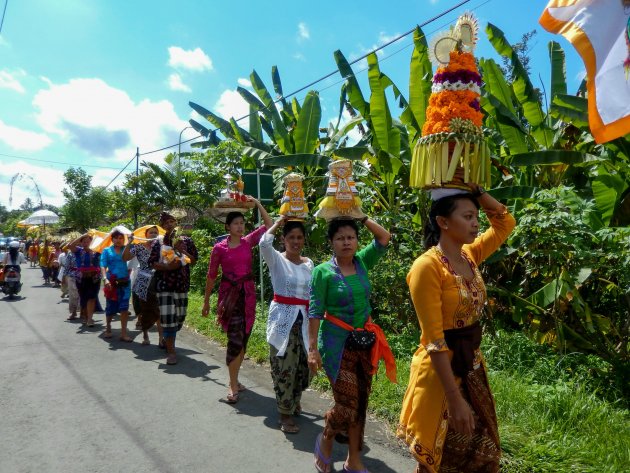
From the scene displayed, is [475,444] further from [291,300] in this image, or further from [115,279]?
[115,279]

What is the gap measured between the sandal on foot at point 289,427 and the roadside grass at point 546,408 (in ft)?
2.37

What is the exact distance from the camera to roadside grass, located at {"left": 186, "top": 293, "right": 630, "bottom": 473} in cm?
309

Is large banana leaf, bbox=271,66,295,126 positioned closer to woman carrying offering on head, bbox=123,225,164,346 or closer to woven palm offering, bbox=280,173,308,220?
woman carrying offering on head, bbox=123,225,164,346

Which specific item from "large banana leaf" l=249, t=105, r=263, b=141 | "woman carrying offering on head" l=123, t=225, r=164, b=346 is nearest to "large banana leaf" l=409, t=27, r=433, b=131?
"woman carrying offering on head" l=123, t=225, r=164, b=346

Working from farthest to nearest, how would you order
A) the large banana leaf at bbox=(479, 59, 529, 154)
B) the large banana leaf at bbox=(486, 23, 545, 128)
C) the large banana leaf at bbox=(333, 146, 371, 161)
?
the large banana leaf at bbox=(333, 146, 371, 161)
the large banana leaf at bbox=(486, 23, 545, 128)
the large banana leaf at bbox=(479, 59, 529, 154)

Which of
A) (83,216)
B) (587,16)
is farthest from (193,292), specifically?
(83,216)

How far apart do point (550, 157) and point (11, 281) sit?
13472 millimetres

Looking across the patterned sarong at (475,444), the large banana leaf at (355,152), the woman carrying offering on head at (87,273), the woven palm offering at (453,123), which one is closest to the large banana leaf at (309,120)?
the large banana leaf at (355,152)

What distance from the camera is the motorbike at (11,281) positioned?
13102 mm

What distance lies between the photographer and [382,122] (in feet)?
23.4

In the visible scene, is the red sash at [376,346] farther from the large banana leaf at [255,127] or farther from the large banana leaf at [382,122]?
the large banana leaf at [255,127]

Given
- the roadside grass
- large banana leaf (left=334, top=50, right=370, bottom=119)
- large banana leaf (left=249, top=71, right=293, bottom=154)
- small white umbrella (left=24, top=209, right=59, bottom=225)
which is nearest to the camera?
the roadside grass

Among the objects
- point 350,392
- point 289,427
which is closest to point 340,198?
point 350,392

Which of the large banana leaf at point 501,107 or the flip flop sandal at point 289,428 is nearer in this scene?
the flip flop sandal at point 289,428
